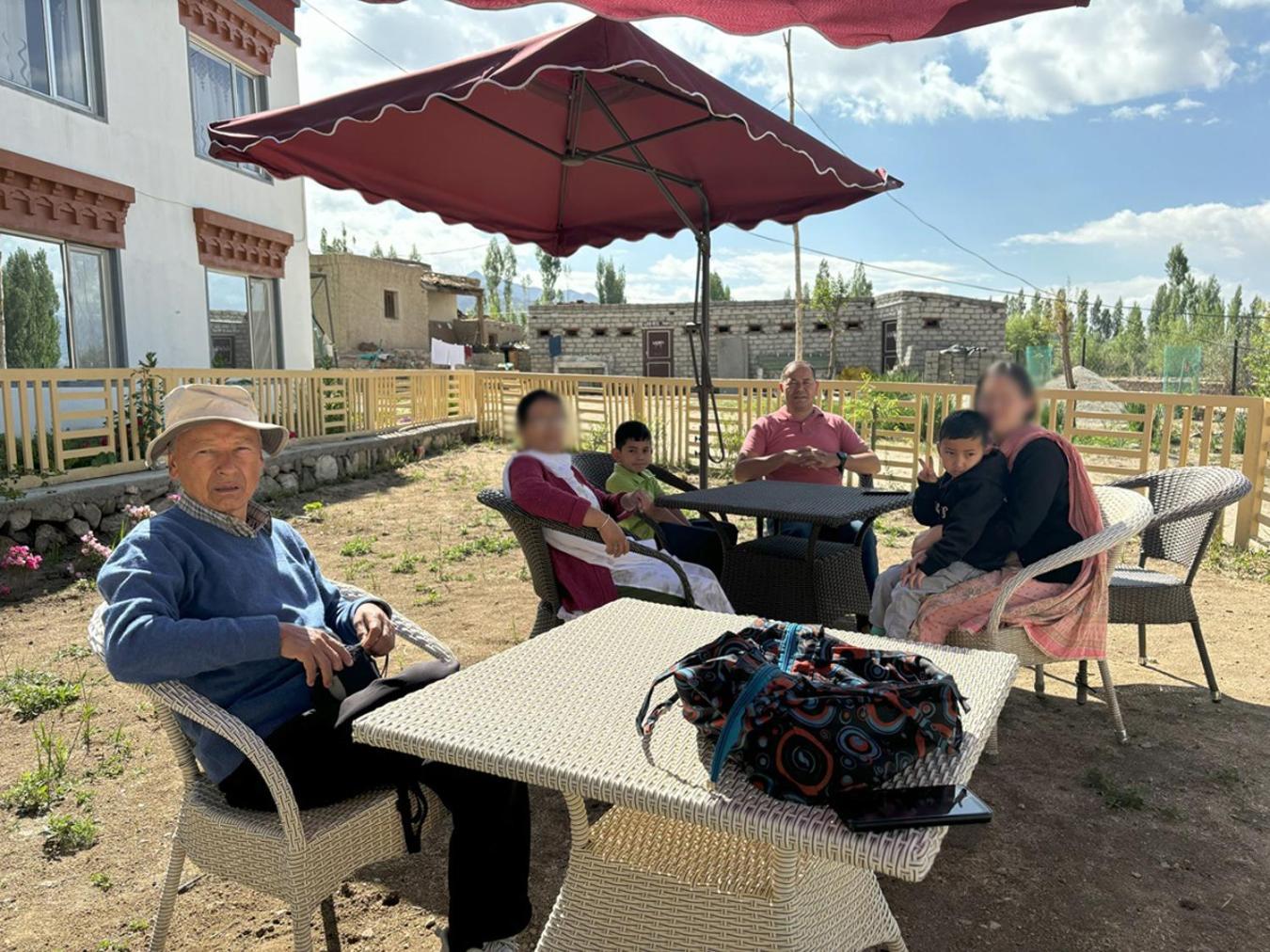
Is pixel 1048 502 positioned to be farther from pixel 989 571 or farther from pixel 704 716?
pixel 704 716

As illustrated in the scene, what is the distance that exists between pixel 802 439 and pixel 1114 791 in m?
2.26

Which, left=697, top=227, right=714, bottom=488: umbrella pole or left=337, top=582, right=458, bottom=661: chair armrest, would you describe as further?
left=697, top=227, right=714, bottom=488: umbrella pole

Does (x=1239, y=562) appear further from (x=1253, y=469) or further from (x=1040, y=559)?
(x=1040, y=559)

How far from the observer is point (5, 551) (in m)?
5.39

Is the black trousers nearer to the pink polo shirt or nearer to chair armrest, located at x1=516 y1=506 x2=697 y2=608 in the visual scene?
chair armrest, located at x1=516 y1=506 x2=697 y2=608

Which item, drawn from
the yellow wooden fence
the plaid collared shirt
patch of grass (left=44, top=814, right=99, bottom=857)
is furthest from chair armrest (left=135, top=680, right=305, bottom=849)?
the yellow wooden fence

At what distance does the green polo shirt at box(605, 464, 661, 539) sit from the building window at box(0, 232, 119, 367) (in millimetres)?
6918

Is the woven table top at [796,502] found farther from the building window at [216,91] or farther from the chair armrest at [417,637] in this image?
the building window at [216,91]

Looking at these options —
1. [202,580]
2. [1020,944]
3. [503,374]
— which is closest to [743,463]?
[1020,944]

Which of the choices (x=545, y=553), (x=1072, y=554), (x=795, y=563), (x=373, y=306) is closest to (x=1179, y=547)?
(x=1072, y=554)

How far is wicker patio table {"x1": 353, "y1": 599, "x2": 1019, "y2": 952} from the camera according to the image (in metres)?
1.24

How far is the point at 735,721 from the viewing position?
1.28 metres

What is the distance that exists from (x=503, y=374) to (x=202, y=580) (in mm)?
11391

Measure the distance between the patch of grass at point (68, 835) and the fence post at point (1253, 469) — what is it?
6.71 meters
